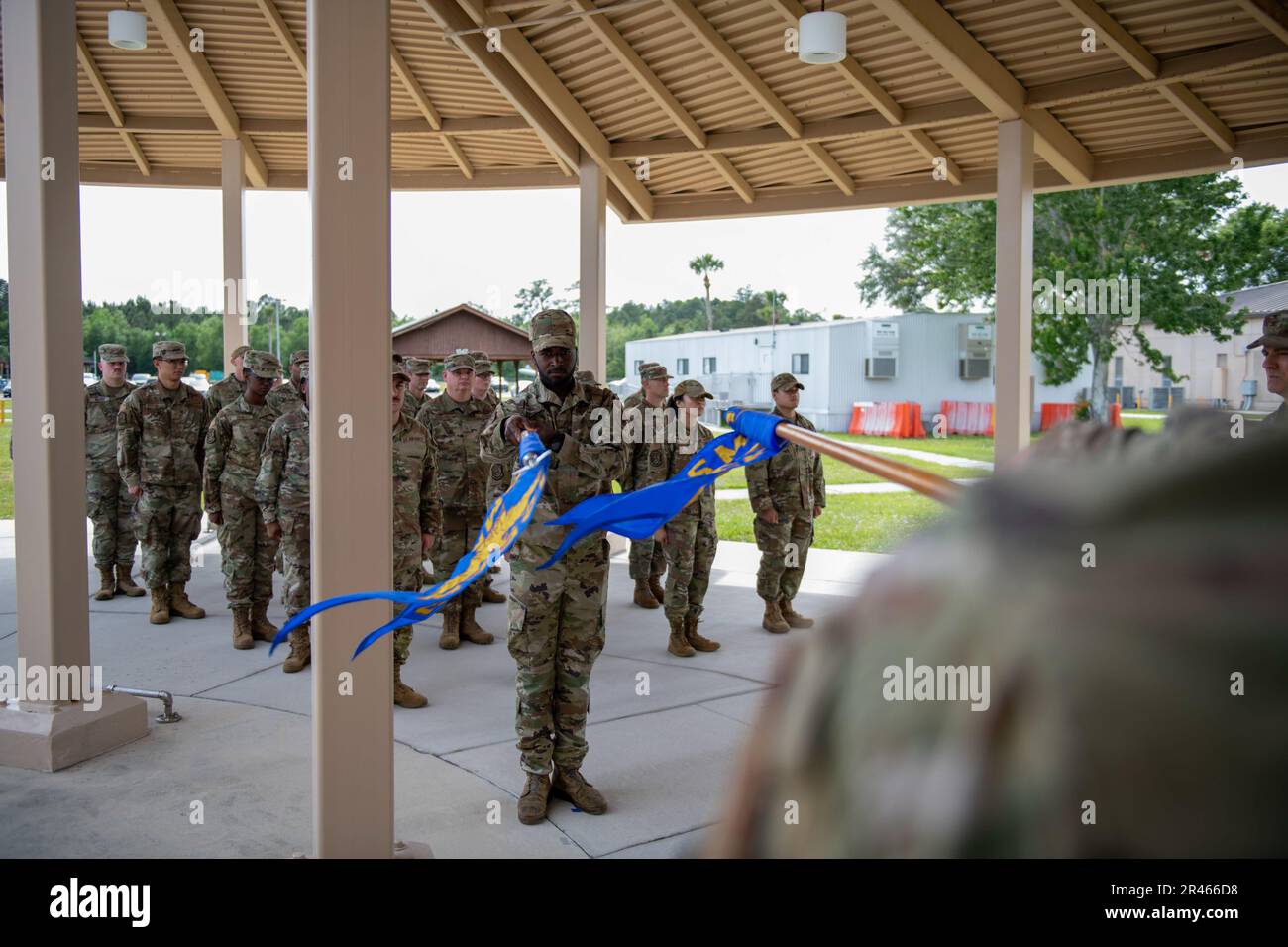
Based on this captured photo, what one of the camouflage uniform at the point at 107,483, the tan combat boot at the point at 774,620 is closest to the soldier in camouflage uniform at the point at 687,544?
the tan combat boot at the point at 774,620

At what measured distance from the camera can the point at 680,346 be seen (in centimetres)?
3045

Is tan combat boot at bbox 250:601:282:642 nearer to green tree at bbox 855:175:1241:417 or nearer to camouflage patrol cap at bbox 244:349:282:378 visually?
camouflage patrol cap at bbox 244:349:282:378

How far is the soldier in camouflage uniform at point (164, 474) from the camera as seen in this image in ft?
26.0

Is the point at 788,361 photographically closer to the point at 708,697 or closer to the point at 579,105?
the point at 579,105

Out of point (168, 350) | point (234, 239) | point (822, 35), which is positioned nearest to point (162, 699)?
point (168, 350)

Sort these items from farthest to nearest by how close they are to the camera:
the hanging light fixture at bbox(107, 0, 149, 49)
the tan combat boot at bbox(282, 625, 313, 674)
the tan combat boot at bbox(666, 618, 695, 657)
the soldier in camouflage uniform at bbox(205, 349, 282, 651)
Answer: the hanging light fixture at bbox(107, 0, 149, 49), the soldier in camouflage uniform at bbox(205, 349, 282, 651), the tan combat boot at bbox(666, 618, 695, 657), the tan combat boot at bbox(282, 625, 313, 674)

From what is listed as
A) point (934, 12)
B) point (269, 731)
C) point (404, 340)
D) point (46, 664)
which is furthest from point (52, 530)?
point (404, 340)

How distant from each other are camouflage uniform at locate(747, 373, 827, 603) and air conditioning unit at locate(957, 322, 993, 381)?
2324 cm

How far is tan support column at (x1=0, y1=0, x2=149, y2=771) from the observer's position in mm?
4387

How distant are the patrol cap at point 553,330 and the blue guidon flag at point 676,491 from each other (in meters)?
0.88

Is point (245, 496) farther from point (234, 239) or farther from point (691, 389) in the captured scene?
point (234, 239)

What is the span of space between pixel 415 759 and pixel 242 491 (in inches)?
128

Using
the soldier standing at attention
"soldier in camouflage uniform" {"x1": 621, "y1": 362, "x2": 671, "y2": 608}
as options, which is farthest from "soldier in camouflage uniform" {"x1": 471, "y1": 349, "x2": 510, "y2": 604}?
"soldier in camouflage uniform" {"x1": 621, "y1": 362, "x2": 671, "y2": 608}

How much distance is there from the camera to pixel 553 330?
442 centimetres
